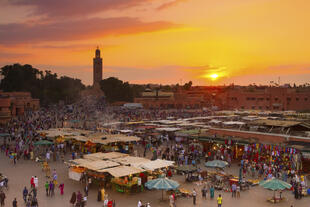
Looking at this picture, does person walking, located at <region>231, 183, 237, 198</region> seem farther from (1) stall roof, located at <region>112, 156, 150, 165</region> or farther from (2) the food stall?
(1) stall roof, located at <region>112, 156, 150, 165</region>

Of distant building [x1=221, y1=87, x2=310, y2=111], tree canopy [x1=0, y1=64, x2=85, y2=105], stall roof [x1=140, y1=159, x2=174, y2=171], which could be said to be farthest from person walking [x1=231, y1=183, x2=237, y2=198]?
tree canopy [x1=0, y1=64, x2=85, y2=105]

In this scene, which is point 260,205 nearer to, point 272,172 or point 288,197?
point 288,197

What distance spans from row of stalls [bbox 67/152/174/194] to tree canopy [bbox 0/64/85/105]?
266 ft

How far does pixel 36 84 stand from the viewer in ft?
331

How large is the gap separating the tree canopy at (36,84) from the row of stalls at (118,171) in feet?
266

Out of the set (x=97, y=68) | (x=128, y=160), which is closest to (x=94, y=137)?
(x=128, y=160)

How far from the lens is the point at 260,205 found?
602 inches

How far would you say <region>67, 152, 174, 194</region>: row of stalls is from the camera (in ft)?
55.6

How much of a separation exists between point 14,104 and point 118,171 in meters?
55.0

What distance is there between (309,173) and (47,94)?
284ft

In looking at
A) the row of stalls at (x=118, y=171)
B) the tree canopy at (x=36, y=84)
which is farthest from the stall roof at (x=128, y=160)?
the tree canopy at (x=36, y=84)

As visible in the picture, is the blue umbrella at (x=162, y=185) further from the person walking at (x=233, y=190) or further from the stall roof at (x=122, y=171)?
the person walking at (x=233, y=190)

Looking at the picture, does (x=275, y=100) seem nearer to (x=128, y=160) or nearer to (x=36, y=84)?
(x=128, y=160)

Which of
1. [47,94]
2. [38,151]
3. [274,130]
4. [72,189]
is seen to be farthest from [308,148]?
[47,94]
